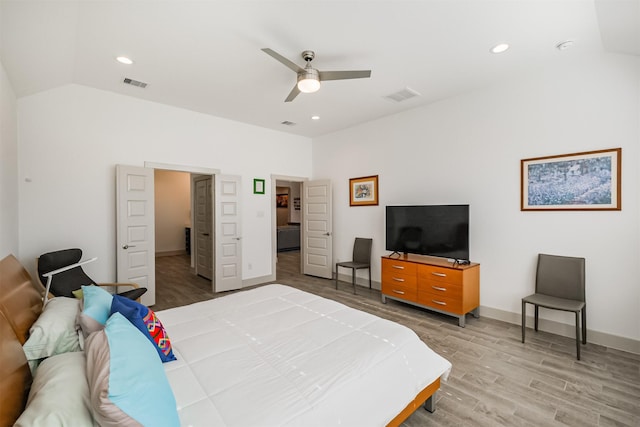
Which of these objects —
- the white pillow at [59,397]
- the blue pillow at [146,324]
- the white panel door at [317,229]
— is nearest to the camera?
the white pillow at [59,397]

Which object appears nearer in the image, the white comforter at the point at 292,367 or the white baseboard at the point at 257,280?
the white comforter at the point at 292,367

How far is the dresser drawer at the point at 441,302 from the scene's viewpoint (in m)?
3.44

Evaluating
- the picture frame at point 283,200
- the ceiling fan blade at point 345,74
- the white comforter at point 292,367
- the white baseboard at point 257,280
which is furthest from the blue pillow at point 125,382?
the picture frame at point 283,200

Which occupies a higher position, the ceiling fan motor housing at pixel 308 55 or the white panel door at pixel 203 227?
the ceiling fan motor housing at pixel 308 55

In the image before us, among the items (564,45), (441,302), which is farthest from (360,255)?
(564,45)

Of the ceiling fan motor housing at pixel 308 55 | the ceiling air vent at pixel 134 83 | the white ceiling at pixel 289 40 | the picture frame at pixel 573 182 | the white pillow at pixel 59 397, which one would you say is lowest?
the white pillow at pixel 59 397

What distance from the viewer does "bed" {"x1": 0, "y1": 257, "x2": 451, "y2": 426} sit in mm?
1209

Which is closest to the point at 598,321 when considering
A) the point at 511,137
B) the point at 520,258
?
the point at 520,258

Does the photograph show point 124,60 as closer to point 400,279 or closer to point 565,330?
point 400,279

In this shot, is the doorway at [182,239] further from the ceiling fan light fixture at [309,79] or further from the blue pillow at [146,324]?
the ceiling fan light fixture at [309,79]

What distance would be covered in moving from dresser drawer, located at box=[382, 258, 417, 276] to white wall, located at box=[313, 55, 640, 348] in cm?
66

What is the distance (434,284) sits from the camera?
367 centimetres

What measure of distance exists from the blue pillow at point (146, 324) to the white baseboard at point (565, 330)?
3769mm

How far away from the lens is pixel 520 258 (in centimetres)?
344
